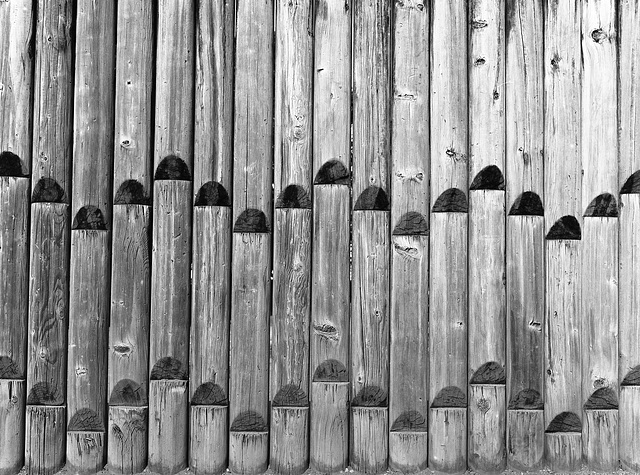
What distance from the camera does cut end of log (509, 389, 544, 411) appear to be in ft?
11.3

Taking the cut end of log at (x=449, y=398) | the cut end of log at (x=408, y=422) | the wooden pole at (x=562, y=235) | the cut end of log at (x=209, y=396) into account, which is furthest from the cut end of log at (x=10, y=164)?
the wooden pole at (x=562, y=235)

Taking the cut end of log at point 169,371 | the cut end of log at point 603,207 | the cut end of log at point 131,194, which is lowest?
the cut end of log at point 169,371

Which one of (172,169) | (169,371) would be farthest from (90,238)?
(169,371)

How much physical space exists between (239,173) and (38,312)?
50.3 inches

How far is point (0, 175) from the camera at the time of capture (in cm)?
343

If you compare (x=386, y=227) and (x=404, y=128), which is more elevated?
(x=404, y=128)

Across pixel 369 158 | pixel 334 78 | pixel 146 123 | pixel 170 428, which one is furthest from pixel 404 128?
pixel 170 428

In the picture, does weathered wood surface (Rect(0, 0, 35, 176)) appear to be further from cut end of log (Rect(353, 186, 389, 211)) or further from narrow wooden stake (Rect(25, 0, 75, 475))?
cut end of log (Rect(353, 186, 389, 211))

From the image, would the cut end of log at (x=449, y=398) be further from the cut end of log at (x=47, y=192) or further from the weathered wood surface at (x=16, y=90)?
the weathered wood surface at (x=16, y=90)

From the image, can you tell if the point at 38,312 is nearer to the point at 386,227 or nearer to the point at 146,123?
the point at 146,123

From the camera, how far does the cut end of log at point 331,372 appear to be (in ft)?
11.2

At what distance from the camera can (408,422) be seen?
3.41m

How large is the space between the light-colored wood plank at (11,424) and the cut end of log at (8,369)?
0.03m

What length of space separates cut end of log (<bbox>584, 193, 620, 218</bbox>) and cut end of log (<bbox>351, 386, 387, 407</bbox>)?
145 cm
